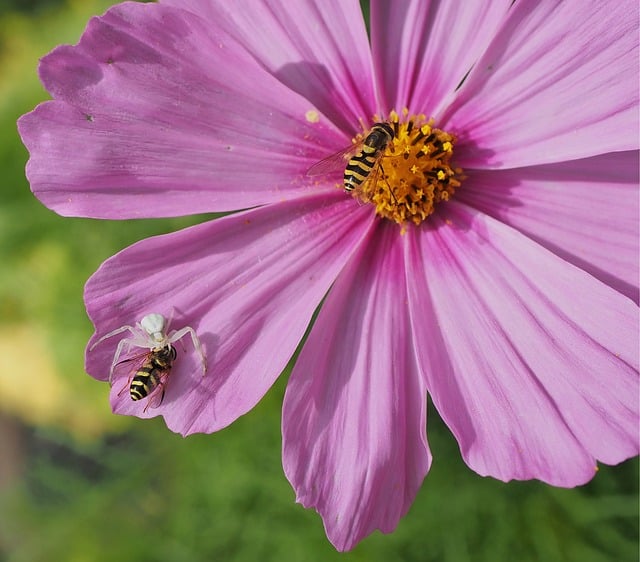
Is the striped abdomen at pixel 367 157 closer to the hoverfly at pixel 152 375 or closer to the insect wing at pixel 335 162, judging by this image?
the insect wing at pixel 335 162

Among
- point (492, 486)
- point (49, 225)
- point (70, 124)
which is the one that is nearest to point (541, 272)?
point (70, 124)

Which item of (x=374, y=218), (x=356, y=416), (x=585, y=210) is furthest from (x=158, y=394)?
(x=585, y=210)

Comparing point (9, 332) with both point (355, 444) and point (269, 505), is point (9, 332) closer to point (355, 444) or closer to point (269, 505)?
point (269, 505)

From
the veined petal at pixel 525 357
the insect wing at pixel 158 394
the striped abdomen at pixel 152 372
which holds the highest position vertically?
the veined petal at pixel 525 357

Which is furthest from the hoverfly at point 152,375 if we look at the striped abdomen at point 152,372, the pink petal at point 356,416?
the pink petal at point 356,416

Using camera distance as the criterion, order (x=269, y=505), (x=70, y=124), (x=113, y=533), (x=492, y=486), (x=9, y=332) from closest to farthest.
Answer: (x=70, y=124), (x=492, y=486), (x=269, y=505), (x=113, y=533), (x=9, y=332)

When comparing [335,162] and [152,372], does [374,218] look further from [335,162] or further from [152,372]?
[152,372]

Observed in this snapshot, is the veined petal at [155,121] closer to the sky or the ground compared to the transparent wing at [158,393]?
closer to the sky

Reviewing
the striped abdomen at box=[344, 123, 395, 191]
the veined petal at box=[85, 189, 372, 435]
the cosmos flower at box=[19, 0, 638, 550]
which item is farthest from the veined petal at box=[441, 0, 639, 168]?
the veined petal at box=[85, 189, 372, 435]
